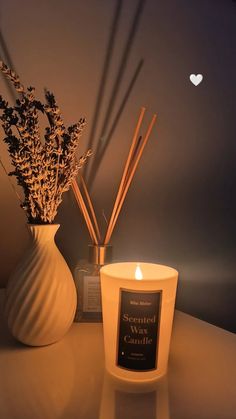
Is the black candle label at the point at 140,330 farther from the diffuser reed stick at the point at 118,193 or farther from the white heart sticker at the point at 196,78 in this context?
the white heart sticker at the point at 196,78

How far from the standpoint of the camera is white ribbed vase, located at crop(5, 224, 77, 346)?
1.74 feet

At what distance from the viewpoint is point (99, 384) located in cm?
45

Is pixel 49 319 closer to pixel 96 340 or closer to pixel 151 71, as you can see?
pixel 96 340

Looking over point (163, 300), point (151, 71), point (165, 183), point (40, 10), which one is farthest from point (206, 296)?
point (40, 10)

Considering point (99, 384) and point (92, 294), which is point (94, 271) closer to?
point (92, 294)

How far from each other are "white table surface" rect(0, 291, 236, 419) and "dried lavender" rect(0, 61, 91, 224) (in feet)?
0.68

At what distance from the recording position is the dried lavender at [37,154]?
524 millimetres

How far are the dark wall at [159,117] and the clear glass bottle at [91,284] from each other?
120mm

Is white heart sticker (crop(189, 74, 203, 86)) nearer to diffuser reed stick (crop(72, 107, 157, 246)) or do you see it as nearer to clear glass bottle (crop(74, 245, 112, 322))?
diffuser reed stick (crop(72, 107, 157, 246))

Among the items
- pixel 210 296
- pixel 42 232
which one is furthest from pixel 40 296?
pixel 210 296

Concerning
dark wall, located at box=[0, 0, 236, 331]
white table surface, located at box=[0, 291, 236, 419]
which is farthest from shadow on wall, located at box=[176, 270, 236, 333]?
white table surface, located at box=[0, 291, 236, 419]

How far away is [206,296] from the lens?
0.85 m

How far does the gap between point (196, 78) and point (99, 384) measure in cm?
67

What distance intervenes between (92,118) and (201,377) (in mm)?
550
